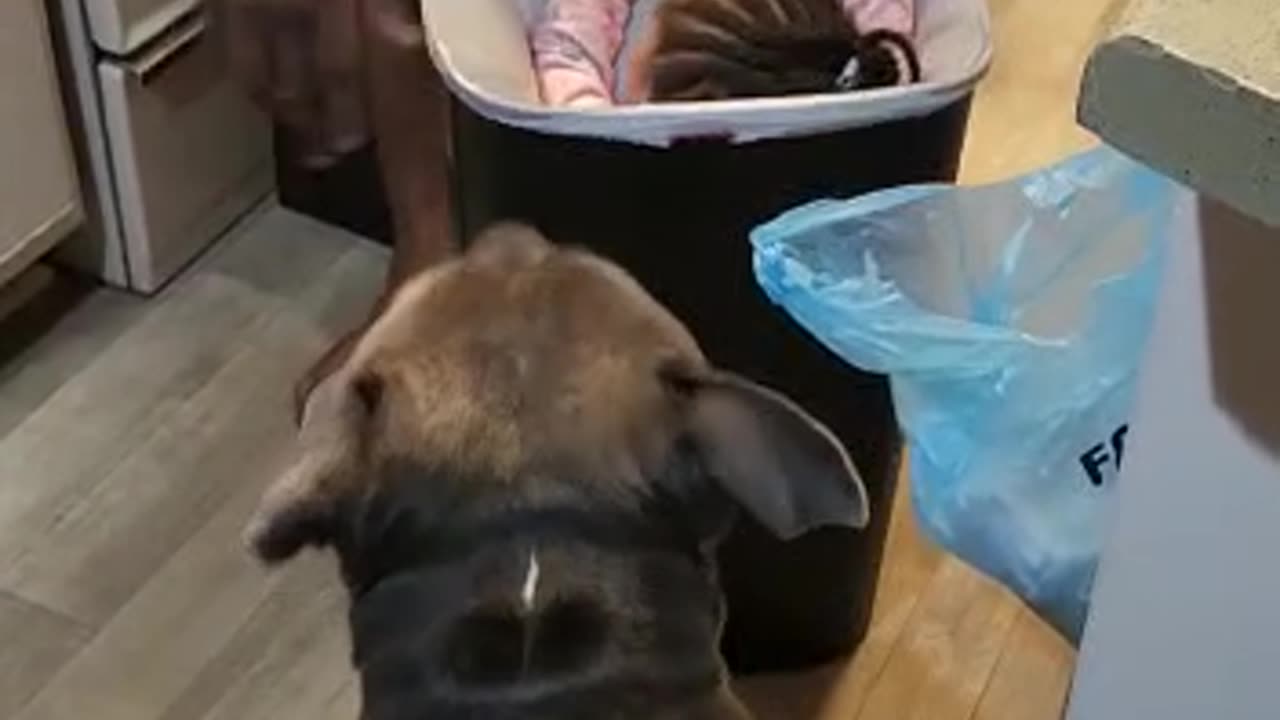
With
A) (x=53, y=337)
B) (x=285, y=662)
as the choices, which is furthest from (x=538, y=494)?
(x=53, y=337)

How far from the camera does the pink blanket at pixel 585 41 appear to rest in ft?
5.13

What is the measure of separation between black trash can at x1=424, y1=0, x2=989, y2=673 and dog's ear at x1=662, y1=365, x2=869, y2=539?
32 cm

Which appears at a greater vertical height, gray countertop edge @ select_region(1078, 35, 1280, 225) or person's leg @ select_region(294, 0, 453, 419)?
gray countertop edge @ select_region(1078, 35, 1280, 225)

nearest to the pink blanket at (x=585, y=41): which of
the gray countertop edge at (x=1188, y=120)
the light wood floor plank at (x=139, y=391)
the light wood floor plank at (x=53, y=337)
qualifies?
the light wood floor plank at (x=139, y=391)

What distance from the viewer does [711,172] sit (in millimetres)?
1438

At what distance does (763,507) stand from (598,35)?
583 mm

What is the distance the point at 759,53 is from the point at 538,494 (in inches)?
22.7

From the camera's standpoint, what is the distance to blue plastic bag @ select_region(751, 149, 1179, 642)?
1245 millimetres

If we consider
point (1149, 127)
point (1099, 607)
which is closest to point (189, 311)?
point (1099, 607)

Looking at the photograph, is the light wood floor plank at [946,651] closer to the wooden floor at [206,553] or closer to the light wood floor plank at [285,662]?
the wooden floor at [206,553]

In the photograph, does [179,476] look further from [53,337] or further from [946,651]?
[946,651]

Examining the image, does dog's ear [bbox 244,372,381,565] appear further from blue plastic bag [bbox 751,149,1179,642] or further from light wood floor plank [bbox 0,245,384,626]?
light wood floor plank [bbox 0,245,384,626]

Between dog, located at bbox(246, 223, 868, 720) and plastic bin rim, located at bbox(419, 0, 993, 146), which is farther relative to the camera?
plastic bin rim, located at bbox(419, 0, 993, 146)

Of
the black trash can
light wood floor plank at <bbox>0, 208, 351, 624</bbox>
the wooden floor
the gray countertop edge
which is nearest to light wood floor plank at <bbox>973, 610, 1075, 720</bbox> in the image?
the wooden floor
